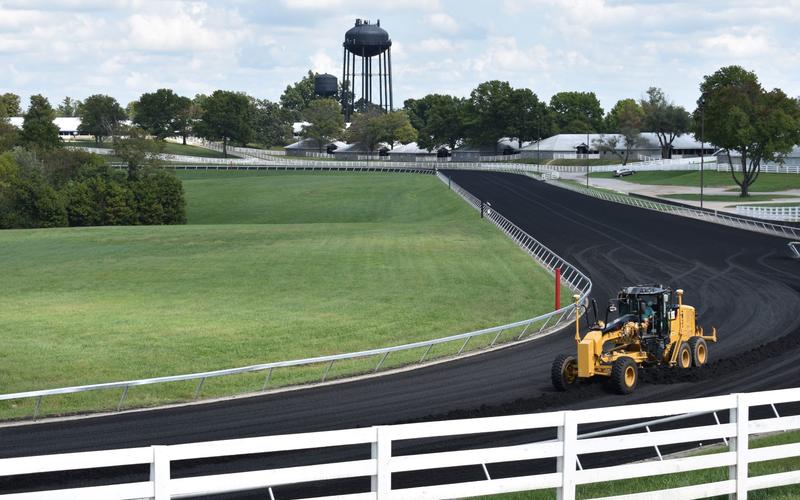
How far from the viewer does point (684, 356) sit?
24.5 metres

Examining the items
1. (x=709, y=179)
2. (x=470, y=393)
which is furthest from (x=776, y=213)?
(x=470, y=393)

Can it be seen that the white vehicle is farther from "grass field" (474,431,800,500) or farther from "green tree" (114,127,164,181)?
"grass field" (474,431,800,500)

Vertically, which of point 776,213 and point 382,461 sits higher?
point 382,461

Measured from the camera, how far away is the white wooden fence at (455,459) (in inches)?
329

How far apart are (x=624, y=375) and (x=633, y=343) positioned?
1.57 m

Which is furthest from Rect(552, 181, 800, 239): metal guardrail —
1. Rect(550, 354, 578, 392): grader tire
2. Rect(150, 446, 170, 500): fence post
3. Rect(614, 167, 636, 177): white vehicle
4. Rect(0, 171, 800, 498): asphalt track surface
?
Rect(150, 446, 170, 500): fence post

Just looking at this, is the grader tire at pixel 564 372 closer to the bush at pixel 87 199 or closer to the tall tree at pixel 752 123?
the bush at pixel 87 199

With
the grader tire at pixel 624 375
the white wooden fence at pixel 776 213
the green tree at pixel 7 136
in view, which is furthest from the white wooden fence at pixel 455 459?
the green tree at pixel 7 136

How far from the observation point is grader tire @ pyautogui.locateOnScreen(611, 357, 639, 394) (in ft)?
72.9

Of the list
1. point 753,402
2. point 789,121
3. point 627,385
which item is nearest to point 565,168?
point 789,121

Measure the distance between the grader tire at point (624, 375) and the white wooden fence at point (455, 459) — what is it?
10268mm

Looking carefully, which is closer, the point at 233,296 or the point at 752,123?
the point at 233,296

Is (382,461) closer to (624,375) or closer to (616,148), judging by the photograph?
(624,375)

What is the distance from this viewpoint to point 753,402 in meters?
10.8
